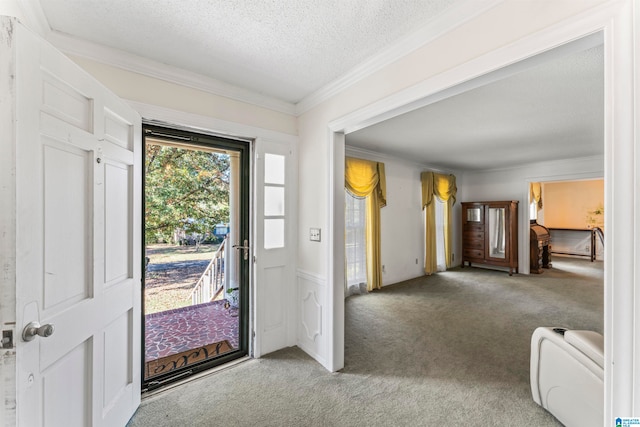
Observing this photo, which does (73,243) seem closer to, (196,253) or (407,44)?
(407,44)

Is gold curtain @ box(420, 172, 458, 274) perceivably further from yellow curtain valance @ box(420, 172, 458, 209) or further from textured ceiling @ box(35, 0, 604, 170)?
textured ceiling @ box(35, 0, 604, 170)

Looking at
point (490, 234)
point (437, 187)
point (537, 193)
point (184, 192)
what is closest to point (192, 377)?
point (184, 192)

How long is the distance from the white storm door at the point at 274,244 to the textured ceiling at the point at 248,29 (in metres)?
0.78

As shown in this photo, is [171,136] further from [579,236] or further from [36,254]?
[579,236]

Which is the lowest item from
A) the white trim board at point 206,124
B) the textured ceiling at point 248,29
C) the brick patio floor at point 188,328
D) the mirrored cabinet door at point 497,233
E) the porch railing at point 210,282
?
the brick patio floor at point 188,328

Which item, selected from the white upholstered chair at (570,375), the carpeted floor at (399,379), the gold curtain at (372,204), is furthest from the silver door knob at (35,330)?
the gold curtain at (372,204)

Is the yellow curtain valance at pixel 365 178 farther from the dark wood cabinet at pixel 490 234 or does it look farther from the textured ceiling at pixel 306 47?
the dark wood cabinet at pixel 490 234

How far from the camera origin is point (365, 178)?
14.3 ft

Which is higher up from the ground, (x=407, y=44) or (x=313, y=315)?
(x=407, y=44)

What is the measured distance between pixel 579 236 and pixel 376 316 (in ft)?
26.6

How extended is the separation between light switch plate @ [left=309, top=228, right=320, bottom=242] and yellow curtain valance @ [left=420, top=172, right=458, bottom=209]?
386 centimetres

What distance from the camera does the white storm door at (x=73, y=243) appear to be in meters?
0.93

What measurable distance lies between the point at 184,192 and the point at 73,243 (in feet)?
9.30

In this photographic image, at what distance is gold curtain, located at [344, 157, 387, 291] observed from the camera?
434 centimetres
